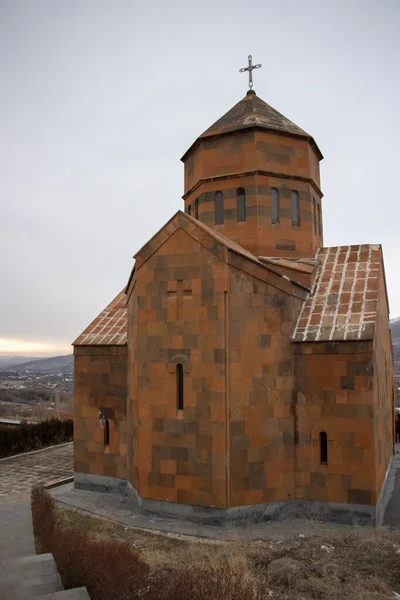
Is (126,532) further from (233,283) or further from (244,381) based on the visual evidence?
(233,283)

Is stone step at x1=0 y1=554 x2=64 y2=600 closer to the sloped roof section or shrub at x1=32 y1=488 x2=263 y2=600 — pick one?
shrub at x1=32 y1=488 x2=263 y2=600

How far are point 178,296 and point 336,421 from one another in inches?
153

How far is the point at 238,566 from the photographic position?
21.4 ft

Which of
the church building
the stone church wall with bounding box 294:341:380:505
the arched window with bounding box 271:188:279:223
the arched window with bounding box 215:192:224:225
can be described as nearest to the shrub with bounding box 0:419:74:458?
the church building

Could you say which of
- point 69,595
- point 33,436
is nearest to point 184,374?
point 69,595

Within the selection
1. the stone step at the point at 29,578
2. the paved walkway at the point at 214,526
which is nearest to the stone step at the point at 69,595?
the stone step at the point at 29,578

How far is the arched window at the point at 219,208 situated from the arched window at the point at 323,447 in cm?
581

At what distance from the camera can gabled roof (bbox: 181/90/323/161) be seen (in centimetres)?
1228

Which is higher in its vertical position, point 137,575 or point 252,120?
point 252,120

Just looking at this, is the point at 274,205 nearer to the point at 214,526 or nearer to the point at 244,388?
the point at 244,388

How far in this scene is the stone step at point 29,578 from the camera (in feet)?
19.5

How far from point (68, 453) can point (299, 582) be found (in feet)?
39.7

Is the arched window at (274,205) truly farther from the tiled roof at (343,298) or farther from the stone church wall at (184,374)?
the stone church wall at (184,374)

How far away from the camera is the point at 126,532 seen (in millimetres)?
8688
